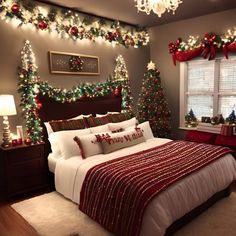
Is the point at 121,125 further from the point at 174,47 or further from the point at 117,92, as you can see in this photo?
the point at 174,47

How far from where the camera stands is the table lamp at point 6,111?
123 inches

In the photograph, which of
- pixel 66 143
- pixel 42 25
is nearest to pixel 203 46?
pixel 42 25

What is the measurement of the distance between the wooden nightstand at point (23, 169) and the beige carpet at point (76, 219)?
0.80ft

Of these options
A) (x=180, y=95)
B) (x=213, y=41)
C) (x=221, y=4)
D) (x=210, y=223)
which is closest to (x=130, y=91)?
(x=180, y=95)

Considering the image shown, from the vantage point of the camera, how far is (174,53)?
5.03 meters

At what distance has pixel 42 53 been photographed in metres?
3.82

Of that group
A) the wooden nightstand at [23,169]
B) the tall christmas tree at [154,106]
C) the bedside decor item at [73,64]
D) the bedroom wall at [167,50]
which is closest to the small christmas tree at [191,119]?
the bedroom wall at [167,50]

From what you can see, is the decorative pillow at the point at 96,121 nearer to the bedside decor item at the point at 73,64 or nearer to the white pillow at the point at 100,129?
the white pillow at the point at 100,129

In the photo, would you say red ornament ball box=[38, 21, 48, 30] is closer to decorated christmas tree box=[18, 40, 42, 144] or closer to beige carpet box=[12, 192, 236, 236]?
decorated christmas tree box=[18, 40, 42, 144]

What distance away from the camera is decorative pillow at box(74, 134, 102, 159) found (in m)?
3.23

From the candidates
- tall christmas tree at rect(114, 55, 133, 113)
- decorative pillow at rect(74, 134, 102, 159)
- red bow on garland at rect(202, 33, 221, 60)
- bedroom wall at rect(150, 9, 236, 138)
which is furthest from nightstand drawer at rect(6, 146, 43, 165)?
red bow on garland at rect(202, 33, 221, 60)

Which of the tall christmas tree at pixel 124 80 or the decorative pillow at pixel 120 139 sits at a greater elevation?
the tall christmas tree at pixel 124 80

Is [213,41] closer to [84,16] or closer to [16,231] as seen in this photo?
[84,16]

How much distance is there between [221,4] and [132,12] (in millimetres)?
1564
